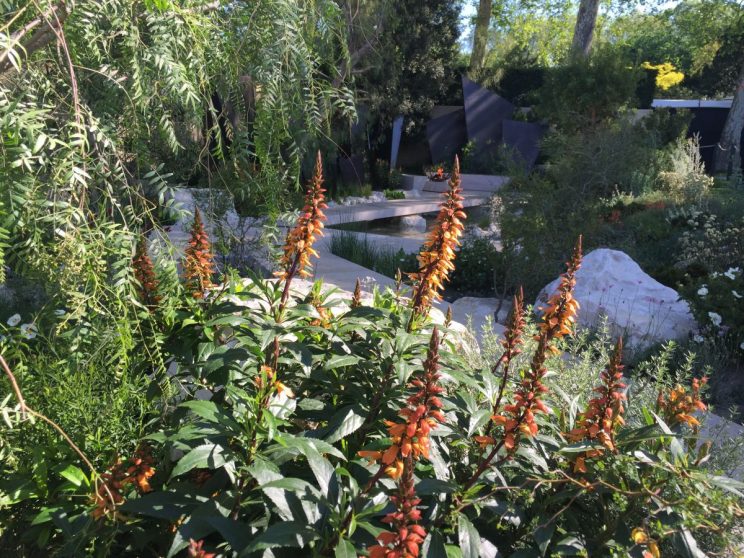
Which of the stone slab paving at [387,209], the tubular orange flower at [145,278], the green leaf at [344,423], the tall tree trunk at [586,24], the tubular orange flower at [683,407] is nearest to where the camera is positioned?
the green leaf at [344,423]

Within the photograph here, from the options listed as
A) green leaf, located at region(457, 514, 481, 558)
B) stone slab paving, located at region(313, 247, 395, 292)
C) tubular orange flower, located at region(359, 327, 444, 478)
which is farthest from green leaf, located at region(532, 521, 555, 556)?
stone slab paving, located at region(313, 247, 395, 292)

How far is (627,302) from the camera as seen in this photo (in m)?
5.40

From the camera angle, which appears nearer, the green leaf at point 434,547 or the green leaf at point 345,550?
the green leaf at point 345,550

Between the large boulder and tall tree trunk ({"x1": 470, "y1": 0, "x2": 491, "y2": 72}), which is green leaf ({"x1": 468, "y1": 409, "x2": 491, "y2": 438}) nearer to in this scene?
the large boulder

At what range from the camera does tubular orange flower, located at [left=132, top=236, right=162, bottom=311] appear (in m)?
2.06

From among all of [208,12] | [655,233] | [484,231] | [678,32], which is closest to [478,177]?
[484,231]

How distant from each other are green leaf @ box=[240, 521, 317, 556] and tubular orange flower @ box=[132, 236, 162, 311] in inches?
38.1

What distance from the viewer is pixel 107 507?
1.60m

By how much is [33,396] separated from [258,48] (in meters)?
1.34

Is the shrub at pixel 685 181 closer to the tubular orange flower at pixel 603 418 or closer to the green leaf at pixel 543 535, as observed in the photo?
the tubular orange flower at pixel 603 418

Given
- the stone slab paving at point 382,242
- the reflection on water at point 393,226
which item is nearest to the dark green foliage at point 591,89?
the reflection on water at point 393,226

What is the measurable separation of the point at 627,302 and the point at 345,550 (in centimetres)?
470

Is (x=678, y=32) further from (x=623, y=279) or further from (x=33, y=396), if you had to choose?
(x=33, y=396)

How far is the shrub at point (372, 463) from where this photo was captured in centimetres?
143
